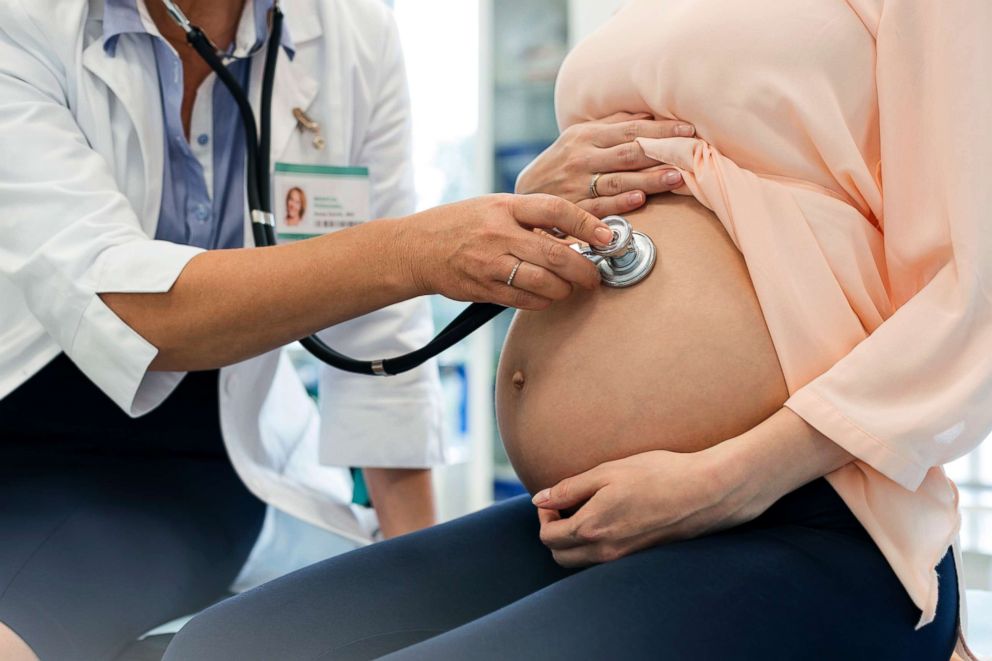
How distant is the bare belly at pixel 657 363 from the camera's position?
90 centimetres

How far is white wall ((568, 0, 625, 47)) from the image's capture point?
2.86 m

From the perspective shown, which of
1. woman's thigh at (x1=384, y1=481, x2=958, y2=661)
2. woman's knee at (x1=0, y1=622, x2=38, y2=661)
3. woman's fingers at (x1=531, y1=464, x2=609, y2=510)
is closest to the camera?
woman's thigh at (x1=384, y1=481, x2=958, y2=661)

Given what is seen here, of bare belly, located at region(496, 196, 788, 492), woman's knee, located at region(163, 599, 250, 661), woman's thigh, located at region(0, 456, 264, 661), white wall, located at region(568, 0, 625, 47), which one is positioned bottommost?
woman's thigh, located at region(0, 456, 264, 661)

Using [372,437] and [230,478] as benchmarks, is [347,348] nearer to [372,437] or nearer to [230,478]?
[372,437]

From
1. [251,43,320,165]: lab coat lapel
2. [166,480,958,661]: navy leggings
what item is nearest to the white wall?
[251,43,320,165]: lab coat lapel

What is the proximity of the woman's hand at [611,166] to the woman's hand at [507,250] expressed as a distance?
103 millimetres

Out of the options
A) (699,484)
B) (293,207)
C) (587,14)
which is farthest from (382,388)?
(587,14)

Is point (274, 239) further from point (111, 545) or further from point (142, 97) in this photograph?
point (111, 545)

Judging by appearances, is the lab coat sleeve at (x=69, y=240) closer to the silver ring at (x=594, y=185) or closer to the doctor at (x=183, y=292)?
the doctor at (x=183, y=292)

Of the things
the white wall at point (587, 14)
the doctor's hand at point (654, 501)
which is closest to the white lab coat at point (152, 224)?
the doctor's hand at point (654, 501)

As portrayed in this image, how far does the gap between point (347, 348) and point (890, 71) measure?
90 centimetres

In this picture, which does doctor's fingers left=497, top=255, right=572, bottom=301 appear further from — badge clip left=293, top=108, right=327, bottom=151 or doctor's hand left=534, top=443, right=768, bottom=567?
badge clip left=293, top=108, right=327, bottom=151

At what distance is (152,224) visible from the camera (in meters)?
1.31

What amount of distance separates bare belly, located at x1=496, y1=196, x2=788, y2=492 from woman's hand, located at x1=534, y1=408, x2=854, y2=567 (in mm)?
50
